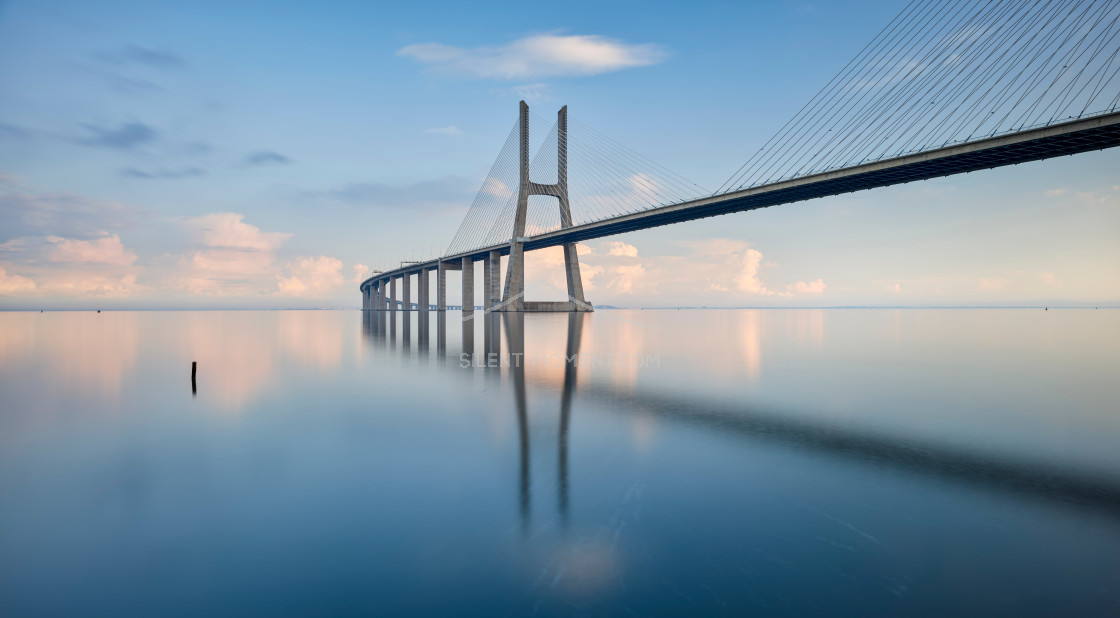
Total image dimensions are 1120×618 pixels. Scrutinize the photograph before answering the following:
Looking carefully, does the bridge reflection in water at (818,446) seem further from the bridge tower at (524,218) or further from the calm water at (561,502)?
the bridge tower at (524,218)

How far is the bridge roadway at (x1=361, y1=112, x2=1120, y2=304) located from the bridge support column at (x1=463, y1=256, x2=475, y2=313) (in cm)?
4046

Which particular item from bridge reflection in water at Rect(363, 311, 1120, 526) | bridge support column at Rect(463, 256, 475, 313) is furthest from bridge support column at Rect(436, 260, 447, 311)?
bridge reflection in water at Rect(363, 311, 1120, 526)

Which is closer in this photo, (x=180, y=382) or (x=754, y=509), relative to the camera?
(x=754, y=509)

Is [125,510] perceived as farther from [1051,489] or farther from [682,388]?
[682,388]

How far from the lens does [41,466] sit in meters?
10.4

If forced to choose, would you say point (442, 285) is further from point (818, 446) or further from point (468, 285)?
point (818, 446)

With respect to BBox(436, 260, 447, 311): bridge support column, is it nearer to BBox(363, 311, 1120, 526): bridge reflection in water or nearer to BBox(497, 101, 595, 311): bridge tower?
BBox(497, 101, 595, 311): bridge tower

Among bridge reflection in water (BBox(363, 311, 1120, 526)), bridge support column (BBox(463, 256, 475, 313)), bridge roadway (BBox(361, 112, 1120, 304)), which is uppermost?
bridge roadway (BBox(361, 112, 1120, 304))

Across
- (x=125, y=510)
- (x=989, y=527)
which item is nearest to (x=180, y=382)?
(x=125, y=510)

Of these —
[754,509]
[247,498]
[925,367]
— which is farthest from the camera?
[925,367]

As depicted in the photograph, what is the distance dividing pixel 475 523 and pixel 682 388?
13217 millimetres

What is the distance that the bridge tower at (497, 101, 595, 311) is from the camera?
82.8 metres

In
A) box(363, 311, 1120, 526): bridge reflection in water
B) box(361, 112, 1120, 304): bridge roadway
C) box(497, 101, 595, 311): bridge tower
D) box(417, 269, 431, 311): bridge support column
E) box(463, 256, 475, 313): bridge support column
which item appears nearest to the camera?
box(363, 311, 1120, 526): bridge reflection in water

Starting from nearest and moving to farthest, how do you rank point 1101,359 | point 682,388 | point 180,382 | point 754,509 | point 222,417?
point 754,509, point 222,417, point 682,388, point 180,382, point 1101,359
